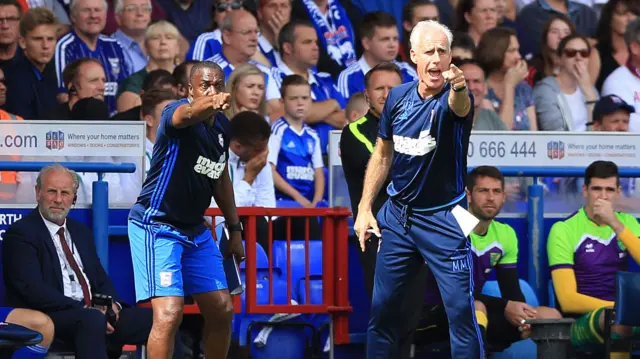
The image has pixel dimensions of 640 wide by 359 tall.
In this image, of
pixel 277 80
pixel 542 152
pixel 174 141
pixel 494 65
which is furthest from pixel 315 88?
pixel 174 141

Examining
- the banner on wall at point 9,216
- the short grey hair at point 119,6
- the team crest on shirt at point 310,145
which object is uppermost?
the short grey hair at point 119,6

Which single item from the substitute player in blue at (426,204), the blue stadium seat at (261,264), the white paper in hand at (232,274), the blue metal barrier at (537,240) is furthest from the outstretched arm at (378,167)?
the blue metal barrier at (537,240)

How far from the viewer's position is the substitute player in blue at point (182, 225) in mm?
7406

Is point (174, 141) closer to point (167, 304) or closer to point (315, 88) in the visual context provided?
point (167, 304)

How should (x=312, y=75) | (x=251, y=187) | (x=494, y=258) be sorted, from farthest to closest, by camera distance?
(x=312, y=75) < (x=251, y=187) < (x=494, y=258)

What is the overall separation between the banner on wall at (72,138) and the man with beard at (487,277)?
242cm

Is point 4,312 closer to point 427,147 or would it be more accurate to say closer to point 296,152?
point 427,147

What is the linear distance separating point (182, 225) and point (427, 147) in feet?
5.44

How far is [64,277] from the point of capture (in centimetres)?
873

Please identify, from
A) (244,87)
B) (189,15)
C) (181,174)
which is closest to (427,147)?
(181,174)

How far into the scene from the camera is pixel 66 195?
28.8 feet

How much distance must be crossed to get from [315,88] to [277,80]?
Result: 0.38m

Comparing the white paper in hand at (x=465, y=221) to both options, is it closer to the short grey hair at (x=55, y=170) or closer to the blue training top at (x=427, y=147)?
the blue training top at (x=427, y=147)

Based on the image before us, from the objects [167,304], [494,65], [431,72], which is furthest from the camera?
[494,65]
